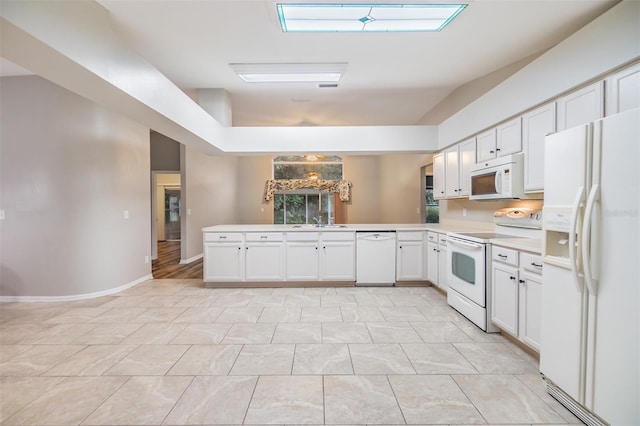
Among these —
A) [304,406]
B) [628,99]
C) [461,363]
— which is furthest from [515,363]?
[628,99]

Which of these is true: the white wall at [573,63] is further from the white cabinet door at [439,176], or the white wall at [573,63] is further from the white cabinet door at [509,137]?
the white cabinet door at [439,176]

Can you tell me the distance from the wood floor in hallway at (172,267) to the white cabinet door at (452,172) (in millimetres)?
4146

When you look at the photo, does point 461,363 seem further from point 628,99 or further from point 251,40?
point 251,40

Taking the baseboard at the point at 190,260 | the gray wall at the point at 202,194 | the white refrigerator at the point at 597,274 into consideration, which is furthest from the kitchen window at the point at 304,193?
the white refrigerator at the point at 597,274

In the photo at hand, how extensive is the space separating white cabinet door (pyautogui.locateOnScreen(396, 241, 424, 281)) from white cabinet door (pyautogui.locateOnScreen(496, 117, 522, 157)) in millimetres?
1713

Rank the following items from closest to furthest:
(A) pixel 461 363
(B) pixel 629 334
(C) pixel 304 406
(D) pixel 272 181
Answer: (B) pixel 629 334 → (C) pixel 304 406 → (A) pixel 461 363 → (D) pixel 272 181

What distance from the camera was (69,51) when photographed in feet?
5.72

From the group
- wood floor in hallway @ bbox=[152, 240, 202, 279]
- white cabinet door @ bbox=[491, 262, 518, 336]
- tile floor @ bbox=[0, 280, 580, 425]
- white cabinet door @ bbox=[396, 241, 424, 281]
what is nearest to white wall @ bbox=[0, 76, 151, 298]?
tile floor @ bbox=[0, 280, 580, 425]

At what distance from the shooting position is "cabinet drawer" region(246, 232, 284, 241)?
4.16 m

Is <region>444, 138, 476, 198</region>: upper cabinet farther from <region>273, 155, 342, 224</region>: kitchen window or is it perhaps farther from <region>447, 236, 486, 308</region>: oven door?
<region>273, 155, 342, 224</region>: kitchen window

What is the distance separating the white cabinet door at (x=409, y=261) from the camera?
4215 mm

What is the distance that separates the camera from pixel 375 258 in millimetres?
4203

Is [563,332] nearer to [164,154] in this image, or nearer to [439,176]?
[439,176]

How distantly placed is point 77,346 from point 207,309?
1.16 meters
